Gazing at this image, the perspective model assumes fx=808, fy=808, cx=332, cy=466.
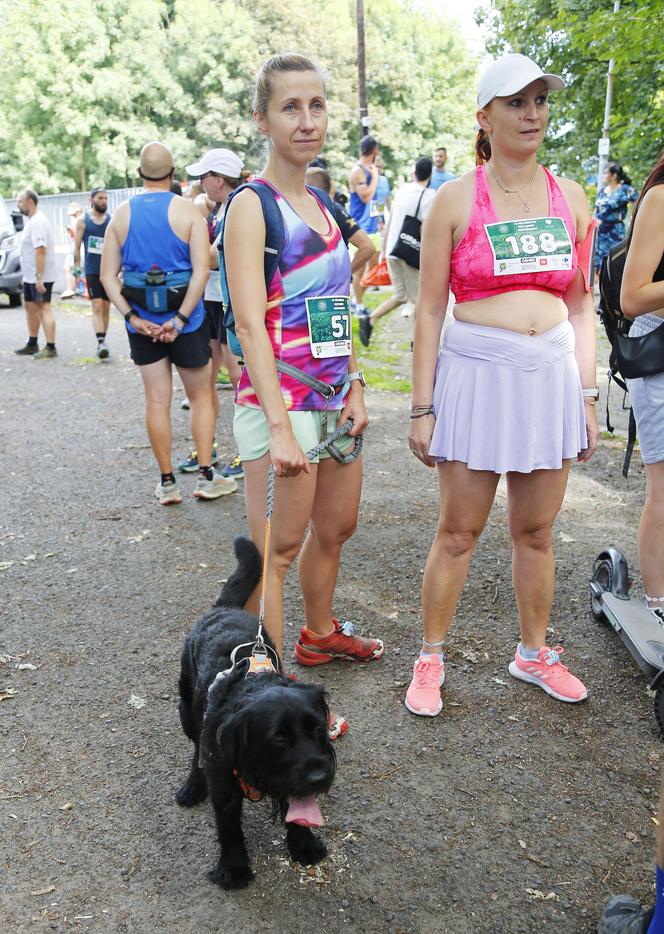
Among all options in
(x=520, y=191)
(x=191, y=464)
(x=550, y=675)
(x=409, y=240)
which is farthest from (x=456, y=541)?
(x=409, y=240)

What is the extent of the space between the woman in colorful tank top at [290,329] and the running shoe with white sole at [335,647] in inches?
18.7

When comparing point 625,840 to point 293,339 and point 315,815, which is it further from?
point 293,339

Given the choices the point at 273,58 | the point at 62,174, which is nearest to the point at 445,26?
the point at 62,174

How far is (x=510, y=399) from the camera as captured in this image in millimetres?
2889

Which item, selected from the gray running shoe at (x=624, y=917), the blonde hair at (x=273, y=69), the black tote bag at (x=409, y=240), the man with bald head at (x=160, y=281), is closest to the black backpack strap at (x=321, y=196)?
the blonde hair at (x=273, y=69)

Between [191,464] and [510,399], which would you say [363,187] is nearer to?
[191,464]

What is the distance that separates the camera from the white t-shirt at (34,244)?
10.7m

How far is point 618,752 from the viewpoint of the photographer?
115 inches

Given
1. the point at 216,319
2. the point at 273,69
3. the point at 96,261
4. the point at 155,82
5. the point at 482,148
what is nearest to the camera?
the point at 273,69

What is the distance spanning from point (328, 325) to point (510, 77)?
1006mm

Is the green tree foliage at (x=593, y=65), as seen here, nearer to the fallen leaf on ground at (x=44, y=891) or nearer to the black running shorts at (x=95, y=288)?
the black running shorts at (x=95, y=288)

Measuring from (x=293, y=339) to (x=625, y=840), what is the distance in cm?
192

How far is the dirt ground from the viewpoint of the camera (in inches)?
91.0

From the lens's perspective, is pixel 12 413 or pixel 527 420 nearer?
pixel 527 420
